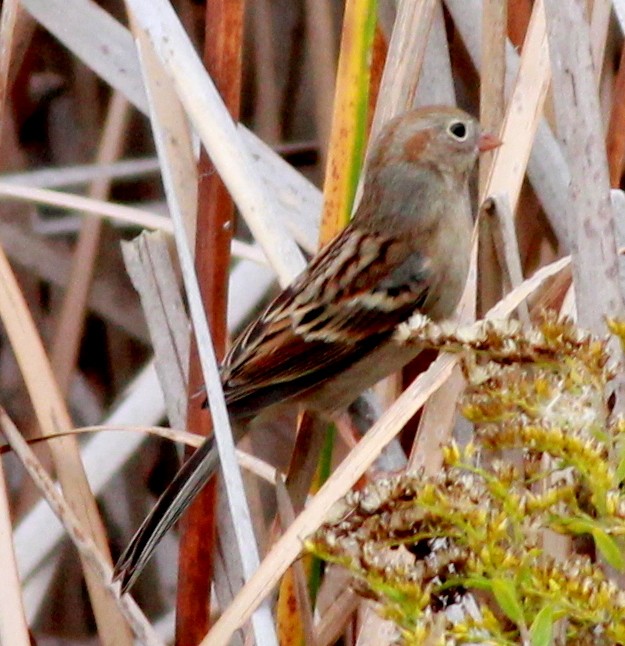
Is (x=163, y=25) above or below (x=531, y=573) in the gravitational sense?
above

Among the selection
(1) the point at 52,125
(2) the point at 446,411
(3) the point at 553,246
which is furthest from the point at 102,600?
(1) the point at 52,125

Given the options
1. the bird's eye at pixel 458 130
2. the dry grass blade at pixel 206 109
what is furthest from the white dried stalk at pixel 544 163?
the dry grass blade at pixel 206 109

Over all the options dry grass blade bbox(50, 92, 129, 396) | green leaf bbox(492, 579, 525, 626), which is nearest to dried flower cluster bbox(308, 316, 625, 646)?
green leaf bbox(492, 579, 525, 626)

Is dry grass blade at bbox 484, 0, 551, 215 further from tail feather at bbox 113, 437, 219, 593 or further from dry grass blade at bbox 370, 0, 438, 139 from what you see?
tail feather at bbox 113, 437, 219, 593

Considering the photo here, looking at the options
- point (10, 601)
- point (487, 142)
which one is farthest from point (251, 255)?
point (10, 601)

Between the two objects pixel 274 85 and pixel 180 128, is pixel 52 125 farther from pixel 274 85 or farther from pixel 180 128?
pixel 180 128

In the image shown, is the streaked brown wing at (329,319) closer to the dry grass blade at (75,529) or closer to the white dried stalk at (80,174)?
the dry grass blade at (75,529)
